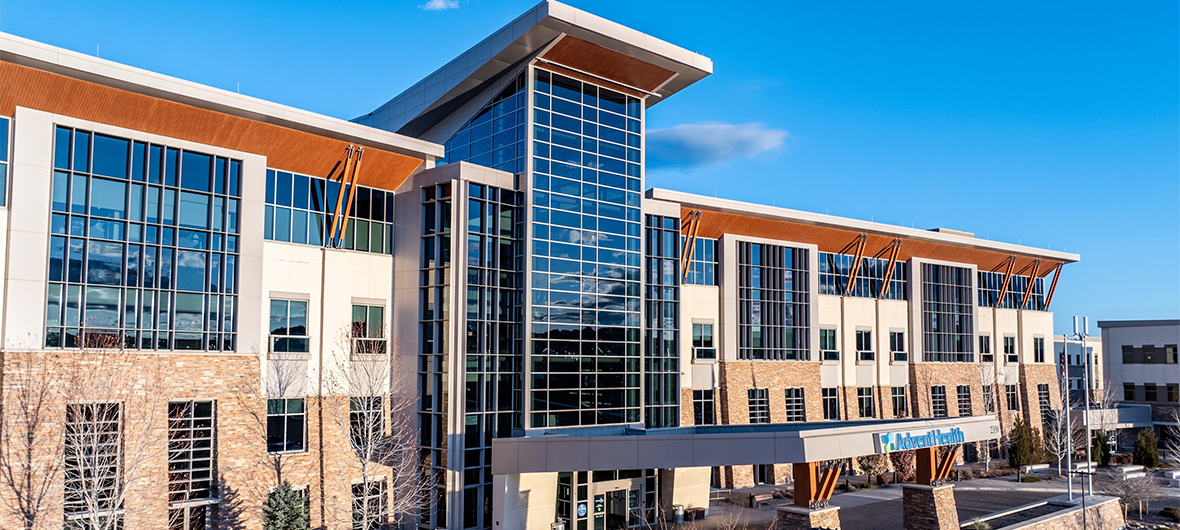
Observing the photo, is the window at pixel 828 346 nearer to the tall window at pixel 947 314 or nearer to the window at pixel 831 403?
the window at pixel 831 403

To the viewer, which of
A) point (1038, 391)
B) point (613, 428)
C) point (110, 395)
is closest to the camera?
point (110, 395)

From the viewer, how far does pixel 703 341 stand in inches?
1859

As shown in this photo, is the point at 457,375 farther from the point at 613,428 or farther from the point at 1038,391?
the point at 1038,391

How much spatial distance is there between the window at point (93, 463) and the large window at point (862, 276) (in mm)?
41274

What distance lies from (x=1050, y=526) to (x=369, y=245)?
32585 mm

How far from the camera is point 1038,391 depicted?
6706 centimetres

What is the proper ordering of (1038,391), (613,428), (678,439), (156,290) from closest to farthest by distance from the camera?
(156,290), (678,439), (613,428), (1038,391)

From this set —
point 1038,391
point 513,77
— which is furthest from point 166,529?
point 1038,391

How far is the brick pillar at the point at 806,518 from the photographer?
30.0 metres

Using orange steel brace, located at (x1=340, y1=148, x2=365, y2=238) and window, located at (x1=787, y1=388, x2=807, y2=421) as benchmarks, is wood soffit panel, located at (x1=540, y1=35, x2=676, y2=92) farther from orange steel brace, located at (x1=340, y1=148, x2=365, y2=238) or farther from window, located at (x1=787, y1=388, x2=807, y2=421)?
window, located at (x1=787, y1=388, x2=807, y2=421)

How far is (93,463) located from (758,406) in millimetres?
34998

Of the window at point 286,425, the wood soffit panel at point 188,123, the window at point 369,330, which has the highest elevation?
the wood soffit panel at point 188,123

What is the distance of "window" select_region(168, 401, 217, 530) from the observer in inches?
1067

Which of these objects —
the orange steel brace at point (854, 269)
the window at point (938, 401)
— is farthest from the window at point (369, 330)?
the window at point (938, 401)
